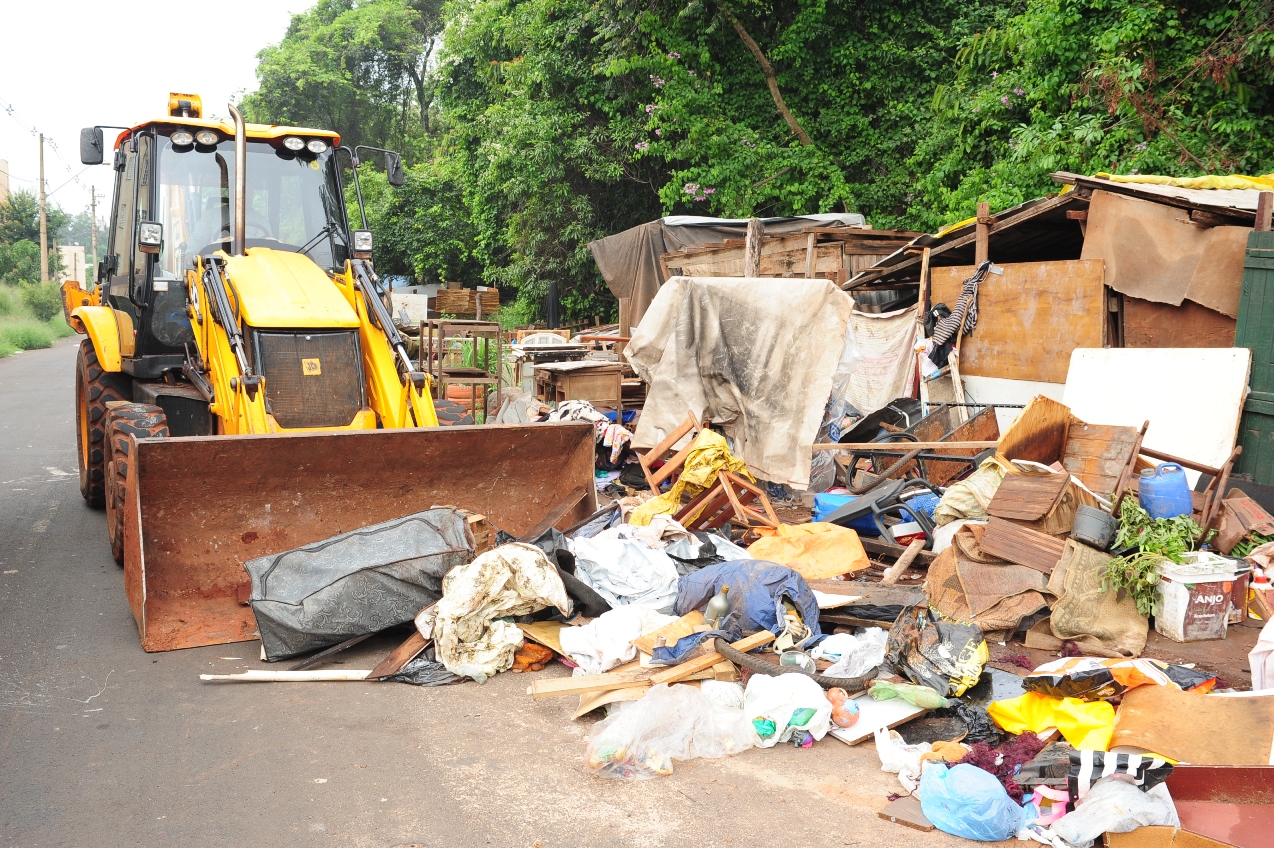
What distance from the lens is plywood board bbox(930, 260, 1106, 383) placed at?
27.4 ft

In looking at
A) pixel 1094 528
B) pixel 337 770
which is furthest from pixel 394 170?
pixel 1094 528

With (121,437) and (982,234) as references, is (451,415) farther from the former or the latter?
(982,234)

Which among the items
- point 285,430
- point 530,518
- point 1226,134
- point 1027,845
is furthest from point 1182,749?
point 1226,134

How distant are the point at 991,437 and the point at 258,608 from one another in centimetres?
662

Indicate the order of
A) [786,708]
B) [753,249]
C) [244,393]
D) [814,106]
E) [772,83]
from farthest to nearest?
[814,106]
[772,83]
[753,249]
[244,393]
[786,708]

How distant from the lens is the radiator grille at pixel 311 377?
6.30 m

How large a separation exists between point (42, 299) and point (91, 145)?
36.2 metres

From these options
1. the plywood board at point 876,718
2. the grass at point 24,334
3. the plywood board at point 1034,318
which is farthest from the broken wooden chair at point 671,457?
the grass at point 24,334

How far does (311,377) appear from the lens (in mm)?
6457

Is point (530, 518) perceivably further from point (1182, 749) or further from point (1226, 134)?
point (1226, 134)

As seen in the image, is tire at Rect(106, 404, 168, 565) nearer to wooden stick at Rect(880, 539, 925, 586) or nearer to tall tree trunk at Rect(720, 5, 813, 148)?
wooden stick at Rect(880, 539, 925, 586)

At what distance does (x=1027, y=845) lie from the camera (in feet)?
11.3

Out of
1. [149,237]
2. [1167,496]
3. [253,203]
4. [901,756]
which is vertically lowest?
[901,756]

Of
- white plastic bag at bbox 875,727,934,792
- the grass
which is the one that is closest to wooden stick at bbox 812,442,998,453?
white plastic bag at bbox 875,727,934,792
